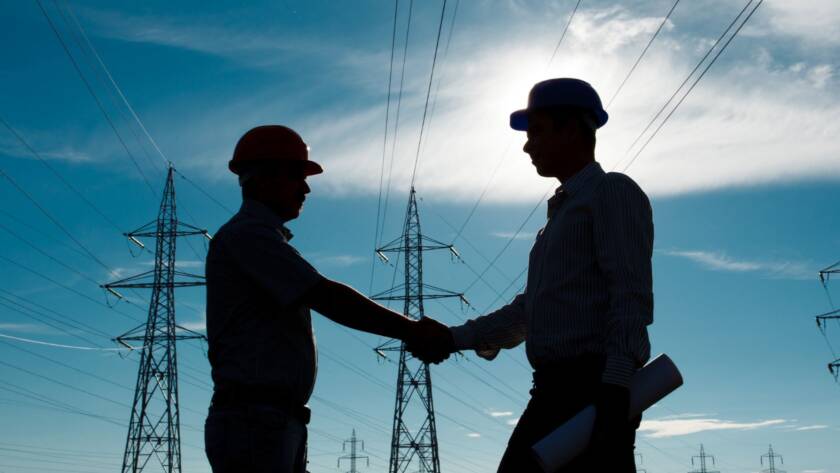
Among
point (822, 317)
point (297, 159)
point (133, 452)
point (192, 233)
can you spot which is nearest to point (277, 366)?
point (297, 159)

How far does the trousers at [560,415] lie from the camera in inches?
155

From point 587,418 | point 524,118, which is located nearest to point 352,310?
point 524,118

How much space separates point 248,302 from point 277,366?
15.8 inches

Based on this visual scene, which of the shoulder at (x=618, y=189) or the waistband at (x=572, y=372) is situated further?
the shoulder at (x=618, y=189)

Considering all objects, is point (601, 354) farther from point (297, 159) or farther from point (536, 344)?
point (297, 159)

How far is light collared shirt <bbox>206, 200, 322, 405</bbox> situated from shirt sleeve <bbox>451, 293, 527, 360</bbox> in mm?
976

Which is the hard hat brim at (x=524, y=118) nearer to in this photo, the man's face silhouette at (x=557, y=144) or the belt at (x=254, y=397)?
the man's face silhouette at (x=557, y=144)

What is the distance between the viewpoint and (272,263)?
5.00m

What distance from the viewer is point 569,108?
4.66 m

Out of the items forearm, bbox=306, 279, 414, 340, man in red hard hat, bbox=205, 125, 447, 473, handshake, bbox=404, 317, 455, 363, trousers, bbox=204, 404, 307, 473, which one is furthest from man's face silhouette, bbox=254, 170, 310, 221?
trousers, bbox=204, 404, 307, 473

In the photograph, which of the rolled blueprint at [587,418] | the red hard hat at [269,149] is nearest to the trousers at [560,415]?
the rolled blueprint at [587,418]

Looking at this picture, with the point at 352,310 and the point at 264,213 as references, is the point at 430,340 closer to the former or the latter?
the point at 352,310

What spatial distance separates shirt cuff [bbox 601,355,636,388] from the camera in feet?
12.7

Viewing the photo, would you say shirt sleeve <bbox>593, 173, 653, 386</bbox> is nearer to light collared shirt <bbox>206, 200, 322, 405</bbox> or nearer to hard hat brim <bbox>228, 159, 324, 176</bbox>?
light collared shirt <bbox>206, 200, 322, 405</bbox>
